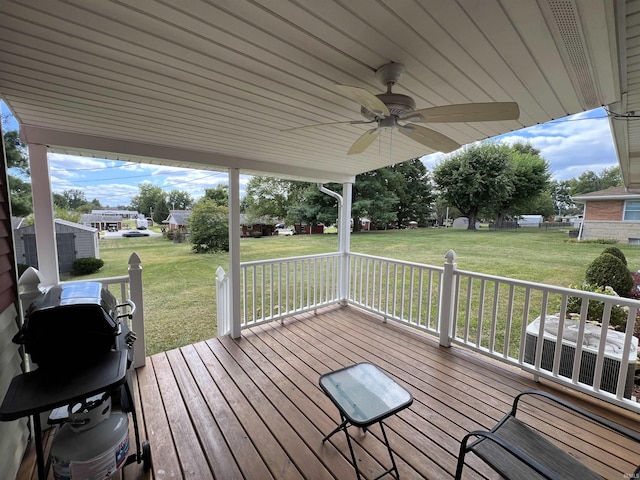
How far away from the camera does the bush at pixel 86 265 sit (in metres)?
3.03

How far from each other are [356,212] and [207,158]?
282 inches

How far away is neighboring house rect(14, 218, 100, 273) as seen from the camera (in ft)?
7.57

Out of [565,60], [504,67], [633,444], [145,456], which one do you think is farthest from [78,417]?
[633,444]

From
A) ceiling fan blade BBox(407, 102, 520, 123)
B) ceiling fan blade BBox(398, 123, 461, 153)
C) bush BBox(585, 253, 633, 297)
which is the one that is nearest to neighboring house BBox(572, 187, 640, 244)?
bush BBox(585, 253, 633, 297)

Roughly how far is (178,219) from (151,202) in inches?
27.7

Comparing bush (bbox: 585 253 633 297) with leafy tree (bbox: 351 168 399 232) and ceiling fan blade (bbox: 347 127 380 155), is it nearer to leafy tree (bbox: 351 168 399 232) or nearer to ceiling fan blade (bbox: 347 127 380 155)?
ceiling fan blade (bbox: 347 127 380 155)

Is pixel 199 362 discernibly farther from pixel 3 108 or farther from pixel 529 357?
pixel 529 357

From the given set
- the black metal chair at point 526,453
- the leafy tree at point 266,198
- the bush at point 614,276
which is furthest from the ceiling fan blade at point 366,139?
the leafy tree at point 266,198

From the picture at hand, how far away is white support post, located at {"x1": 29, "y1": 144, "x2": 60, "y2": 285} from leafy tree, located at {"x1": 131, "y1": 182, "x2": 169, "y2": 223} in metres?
2.10

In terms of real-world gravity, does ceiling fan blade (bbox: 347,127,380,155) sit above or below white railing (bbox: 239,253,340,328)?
above

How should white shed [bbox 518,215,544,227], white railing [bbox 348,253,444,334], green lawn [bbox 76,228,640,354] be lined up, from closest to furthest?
1. white railing [bbox 348,253,444,334]
2. green lawn [bbox 76,228,640,354]
3. white shed [bbox 518,215,544,227]

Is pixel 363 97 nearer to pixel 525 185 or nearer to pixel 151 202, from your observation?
pixel 151 202

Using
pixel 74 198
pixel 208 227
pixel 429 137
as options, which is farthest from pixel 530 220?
pixel 74 198

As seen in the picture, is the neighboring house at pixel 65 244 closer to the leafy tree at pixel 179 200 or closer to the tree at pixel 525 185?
the leafy tree at pixel 179 200
